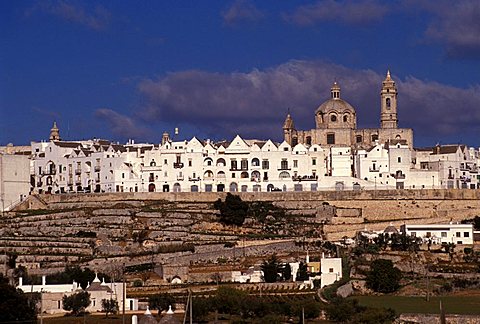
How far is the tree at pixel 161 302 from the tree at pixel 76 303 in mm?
2950

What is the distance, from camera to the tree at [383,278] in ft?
227

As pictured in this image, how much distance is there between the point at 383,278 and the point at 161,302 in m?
12.2

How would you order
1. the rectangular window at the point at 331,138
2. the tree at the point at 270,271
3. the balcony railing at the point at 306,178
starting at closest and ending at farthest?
the tree at the point at 270,271, the balcony railing at the point at 306,178, the rectangular window at the point at 331,138

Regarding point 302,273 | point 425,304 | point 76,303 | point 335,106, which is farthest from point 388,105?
point 76,303

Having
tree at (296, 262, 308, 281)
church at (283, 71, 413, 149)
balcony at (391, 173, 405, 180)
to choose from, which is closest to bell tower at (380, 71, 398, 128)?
church at (283, 71, 413, 149)

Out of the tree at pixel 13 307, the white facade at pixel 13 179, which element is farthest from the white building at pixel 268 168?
the tree at pixel 13 307

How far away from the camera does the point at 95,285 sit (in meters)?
65.8

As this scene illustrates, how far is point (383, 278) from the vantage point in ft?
228

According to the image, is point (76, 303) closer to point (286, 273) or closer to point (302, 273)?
point (286, 273)

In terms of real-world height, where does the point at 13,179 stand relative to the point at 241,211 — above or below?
above

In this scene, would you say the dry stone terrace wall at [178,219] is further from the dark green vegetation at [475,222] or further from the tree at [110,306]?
the tree at [110,306]

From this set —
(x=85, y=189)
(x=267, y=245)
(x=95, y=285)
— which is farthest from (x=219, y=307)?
(x=85, y=189)

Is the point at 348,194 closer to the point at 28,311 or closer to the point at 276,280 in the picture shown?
the point at 276,280

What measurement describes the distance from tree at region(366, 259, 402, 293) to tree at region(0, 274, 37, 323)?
17.9 meters
